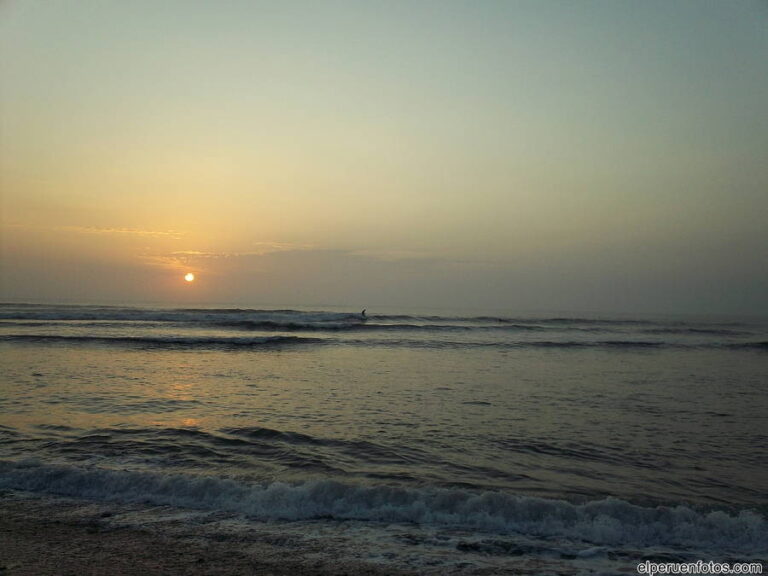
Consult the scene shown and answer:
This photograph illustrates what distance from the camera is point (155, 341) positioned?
28.5 meters

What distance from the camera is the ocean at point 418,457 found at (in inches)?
226

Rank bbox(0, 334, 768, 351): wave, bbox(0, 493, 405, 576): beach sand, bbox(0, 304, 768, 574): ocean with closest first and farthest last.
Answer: bbox(0, 493, 405, 576): beach sand
bbox(0, 304, 768, 574): ocean
bbox(0, 334, 768, 351): wave

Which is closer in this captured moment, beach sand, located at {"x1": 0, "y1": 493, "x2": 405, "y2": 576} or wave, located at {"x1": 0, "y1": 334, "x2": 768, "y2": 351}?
beach sand, located at {"x1": 0, "y1": 493, "x2": 405, "y2": 576}

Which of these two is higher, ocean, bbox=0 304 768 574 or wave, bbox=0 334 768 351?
wave, bbox=0 334 768 351

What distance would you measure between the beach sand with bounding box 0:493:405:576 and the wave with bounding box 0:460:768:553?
0.69 metres

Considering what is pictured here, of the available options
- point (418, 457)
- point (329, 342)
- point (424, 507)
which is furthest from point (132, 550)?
point (329, 342)

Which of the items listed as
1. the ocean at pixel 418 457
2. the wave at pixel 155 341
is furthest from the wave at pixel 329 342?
the ocean at pixel 418 457

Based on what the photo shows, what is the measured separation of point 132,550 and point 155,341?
25.6 m

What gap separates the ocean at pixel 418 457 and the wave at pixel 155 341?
26.5ft

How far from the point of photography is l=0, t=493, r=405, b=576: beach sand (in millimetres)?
4723

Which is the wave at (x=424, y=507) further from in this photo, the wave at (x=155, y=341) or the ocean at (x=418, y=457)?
the wave at (x=155, y=341)

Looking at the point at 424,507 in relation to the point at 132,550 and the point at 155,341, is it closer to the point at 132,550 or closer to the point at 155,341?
the point at 132,550

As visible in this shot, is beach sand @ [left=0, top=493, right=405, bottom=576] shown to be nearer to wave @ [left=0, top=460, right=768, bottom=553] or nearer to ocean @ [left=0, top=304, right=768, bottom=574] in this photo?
ocean @ [left=0, top=304, right=768, bottom=574]

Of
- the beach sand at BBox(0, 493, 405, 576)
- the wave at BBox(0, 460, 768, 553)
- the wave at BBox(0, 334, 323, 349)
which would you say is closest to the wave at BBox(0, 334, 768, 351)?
the wave at BBox(0, 334, 323, 349)
